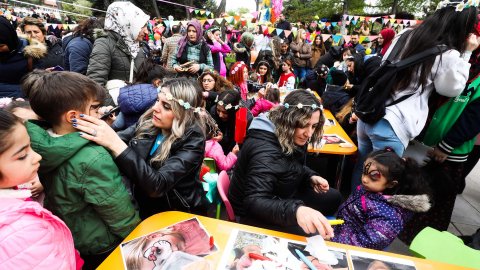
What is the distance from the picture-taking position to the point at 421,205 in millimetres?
1713

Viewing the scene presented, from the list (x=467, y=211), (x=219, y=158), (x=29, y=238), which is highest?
(x=29, y=238)

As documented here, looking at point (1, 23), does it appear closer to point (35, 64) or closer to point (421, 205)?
point (35, 64)

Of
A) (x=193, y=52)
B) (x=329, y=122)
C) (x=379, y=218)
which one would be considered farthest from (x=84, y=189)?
(x=193, y=52)

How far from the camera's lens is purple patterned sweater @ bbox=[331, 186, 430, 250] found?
66.7 inches

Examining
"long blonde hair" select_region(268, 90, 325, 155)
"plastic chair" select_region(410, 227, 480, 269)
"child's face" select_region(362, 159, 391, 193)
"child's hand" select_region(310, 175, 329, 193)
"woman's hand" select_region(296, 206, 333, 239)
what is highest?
"long blonde hair" select_region(268, 90, 325, 155)

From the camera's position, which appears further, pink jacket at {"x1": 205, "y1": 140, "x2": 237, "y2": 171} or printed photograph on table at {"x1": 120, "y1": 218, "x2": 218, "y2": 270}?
pink jacket at {"x1": 205, "y1": 140, "x2": 237, "y2": 171}

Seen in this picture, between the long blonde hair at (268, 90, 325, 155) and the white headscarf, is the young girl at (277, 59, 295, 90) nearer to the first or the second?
the white headscarf

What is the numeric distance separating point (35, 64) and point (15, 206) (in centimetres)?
299

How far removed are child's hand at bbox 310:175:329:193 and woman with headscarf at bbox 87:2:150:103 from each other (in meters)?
2.12

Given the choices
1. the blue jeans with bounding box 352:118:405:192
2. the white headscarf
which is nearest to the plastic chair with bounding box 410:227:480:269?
the blue jeans with bounding box 352:118:405:192

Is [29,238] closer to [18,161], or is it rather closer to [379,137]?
[18,161]

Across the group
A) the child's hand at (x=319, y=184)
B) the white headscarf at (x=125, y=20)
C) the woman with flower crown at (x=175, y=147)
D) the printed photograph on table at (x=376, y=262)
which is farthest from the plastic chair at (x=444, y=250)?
the white headscarf at (x=125, y=20)

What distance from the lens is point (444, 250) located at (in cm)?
142

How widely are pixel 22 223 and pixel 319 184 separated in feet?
5.96
